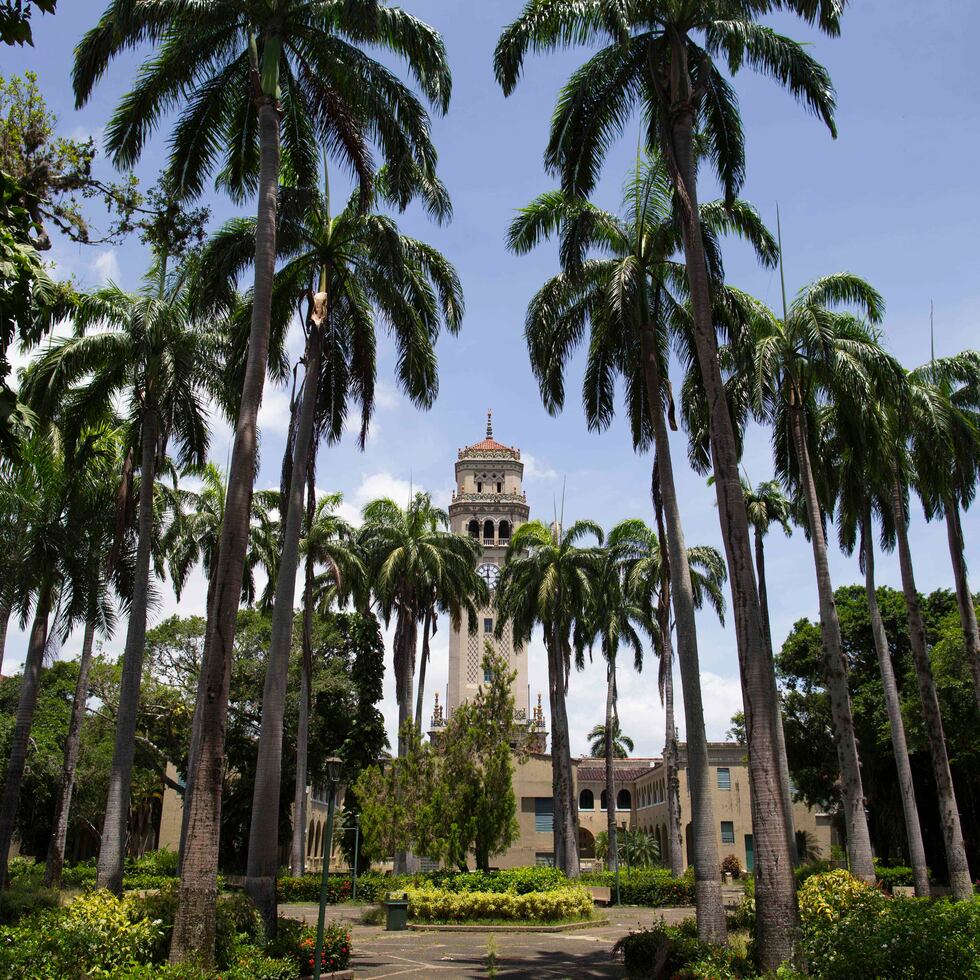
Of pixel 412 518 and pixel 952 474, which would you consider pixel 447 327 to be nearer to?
pixel 952 474

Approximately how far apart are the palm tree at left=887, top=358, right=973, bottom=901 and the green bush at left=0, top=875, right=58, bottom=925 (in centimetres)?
2186

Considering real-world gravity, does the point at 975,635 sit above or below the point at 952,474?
below

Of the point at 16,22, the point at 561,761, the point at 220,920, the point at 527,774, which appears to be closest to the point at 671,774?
the point at 561,761

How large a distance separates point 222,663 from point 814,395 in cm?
1864

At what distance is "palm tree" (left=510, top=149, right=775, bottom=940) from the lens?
1939cm

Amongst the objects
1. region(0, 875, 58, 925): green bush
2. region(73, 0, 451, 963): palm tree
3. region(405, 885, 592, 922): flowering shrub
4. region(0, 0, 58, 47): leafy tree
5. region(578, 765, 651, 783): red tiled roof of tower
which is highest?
region(73, 0, 451, 963): palm tree

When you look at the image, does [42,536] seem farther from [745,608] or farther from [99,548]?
[745,608]

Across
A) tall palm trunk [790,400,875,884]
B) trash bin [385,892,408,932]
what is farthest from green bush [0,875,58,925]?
tall palm trunk [790,400,875,884]

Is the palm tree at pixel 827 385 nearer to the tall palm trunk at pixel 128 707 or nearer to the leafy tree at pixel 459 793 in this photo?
the leafy tree at pixel 459 793

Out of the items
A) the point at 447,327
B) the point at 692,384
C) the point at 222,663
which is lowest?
the point at 222,663

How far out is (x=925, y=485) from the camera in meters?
28.0

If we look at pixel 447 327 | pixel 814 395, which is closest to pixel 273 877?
pixel 447 327

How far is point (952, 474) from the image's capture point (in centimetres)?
2858

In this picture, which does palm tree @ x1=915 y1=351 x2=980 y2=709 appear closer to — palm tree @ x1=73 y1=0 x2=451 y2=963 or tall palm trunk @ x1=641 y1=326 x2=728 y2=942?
tall palm trunk @ x1=641 y1=326 x2=728 y2=942
